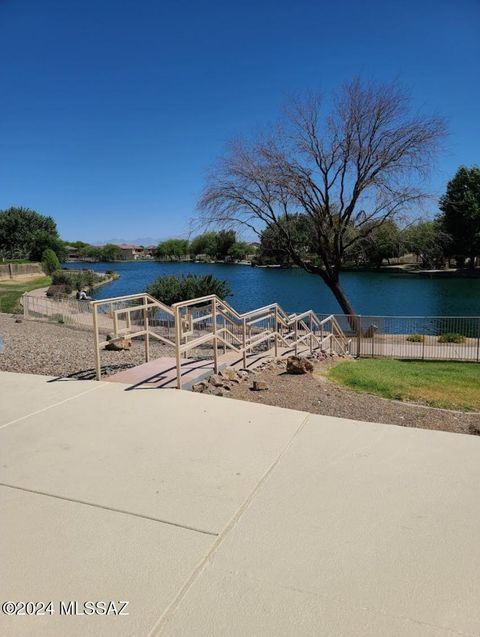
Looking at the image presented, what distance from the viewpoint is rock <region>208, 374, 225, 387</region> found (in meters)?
6.69

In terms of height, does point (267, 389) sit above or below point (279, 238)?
below

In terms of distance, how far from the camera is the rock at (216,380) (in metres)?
6.69

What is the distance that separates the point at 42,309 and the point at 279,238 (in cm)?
1291

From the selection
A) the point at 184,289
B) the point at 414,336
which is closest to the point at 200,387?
the point at 414,336

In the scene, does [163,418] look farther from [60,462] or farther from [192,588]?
[192,588]

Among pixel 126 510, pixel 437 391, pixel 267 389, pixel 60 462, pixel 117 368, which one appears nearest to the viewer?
pixel 126 510

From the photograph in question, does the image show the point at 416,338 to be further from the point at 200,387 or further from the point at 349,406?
the point at 200,387

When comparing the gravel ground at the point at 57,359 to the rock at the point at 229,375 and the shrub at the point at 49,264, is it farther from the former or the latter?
the shrub at the point at 49,264

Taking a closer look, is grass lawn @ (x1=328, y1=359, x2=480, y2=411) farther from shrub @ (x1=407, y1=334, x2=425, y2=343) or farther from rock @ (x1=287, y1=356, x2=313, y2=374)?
shrub @ (x1=407, y1=334, x2=425, y2=343)

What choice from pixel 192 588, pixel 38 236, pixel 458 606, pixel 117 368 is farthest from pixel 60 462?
pixel 38 236

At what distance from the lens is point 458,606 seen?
2459 mm

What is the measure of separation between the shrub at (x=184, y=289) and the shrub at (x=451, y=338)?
1304 cm

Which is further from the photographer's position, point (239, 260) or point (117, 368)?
point (239, 260)

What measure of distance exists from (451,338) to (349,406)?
14049mm
